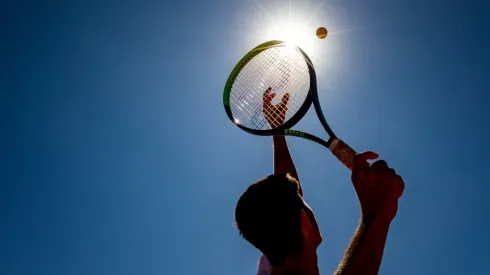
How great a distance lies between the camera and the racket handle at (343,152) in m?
3.70

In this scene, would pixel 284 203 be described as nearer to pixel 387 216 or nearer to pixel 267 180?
pixel 267 180

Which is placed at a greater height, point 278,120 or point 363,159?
point 278,120

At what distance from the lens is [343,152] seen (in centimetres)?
384

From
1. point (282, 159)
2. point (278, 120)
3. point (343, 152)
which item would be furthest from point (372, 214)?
point (278, 120)

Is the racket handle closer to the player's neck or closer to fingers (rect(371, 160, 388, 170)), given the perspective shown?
fingers (rect(371, 160, 388, 170))

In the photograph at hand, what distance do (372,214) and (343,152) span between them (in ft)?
4.58

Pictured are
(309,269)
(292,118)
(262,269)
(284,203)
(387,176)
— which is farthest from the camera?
(292,118)

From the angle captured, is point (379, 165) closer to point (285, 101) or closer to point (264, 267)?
point (264, 267)

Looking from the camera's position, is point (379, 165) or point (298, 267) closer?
point (379, 165)

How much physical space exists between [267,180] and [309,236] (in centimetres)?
52

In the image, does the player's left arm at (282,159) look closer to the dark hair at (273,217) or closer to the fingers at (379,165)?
the dark hair at (273,217)

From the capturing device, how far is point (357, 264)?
2348mm

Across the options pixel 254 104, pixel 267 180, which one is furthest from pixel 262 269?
pixel 254 104

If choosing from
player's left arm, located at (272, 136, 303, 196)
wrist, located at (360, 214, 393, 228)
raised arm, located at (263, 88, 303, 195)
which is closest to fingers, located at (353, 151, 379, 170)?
wrist, located at (360, 214, 393, 228)
